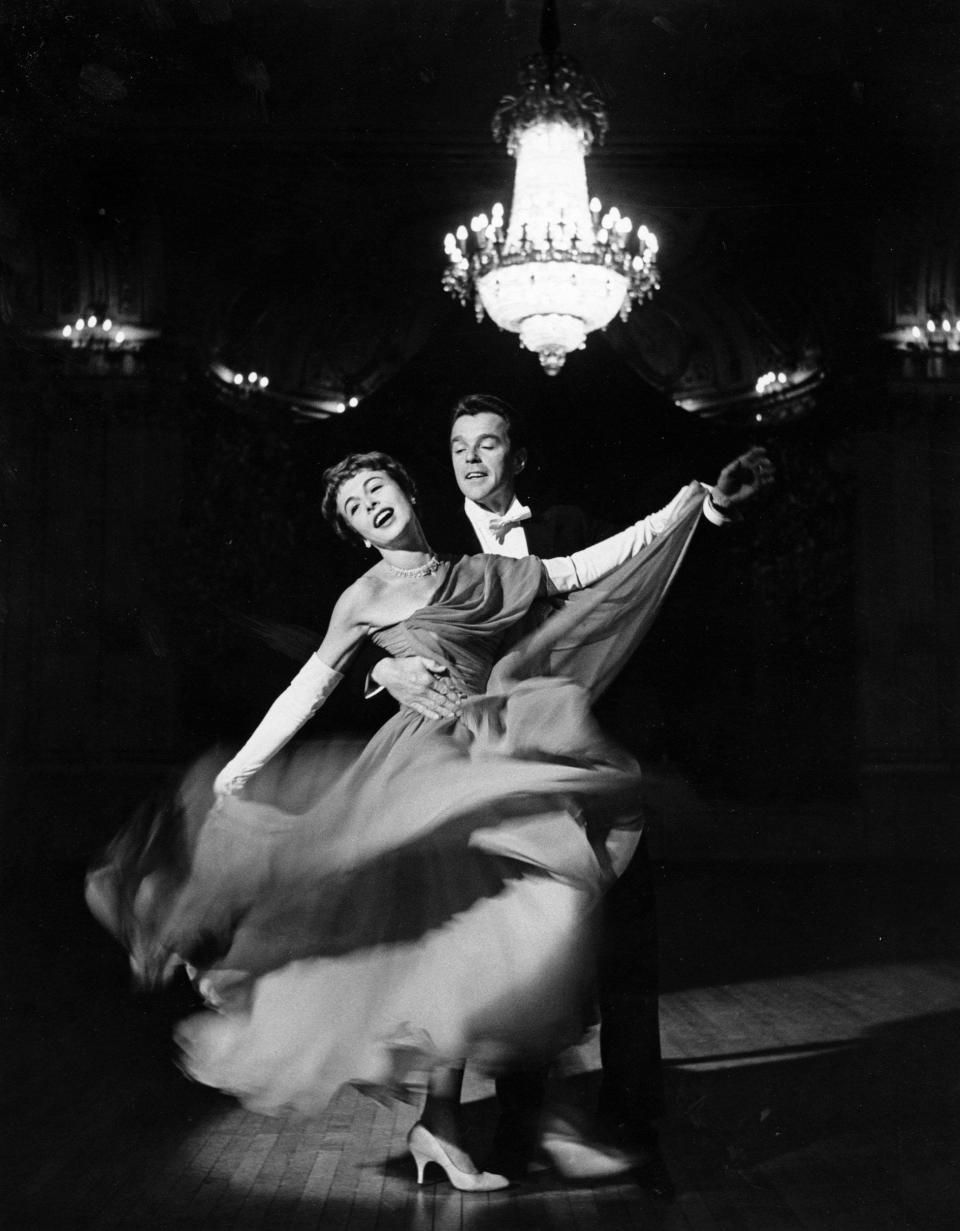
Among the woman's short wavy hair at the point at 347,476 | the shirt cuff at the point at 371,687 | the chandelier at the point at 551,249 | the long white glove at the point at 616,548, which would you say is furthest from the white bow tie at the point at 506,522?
the shirt cuff at the point at 371,687

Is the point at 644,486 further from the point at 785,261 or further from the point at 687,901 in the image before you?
the point at 687,901

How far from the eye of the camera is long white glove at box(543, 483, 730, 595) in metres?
3.40

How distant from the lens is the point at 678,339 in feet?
11.3

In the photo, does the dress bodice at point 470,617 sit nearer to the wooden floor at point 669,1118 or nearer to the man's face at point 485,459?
the man's face at point 485,459

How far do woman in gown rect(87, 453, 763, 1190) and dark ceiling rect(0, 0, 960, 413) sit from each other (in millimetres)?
571

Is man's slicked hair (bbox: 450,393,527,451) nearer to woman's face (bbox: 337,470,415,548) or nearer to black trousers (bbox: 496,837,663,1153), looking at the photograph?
woman's face (bbox: 337,470,415,548)

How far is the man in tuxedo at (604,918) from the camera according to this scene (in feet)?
10.5

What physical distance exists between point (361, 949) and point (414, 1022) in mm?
255

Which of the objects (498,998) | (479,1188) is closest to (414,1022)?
(498,998)

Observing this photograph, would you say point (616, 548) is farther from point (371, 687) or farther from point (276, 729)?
point (276, 729)

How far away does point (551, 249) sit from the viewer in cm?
342

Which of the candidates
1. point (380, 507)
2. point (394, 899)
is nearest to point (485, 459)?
point (380, 507)

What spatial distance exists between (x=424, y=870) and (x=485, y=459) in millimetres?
1240

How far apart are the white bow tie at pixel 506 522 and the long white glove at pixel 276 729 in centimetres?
64
